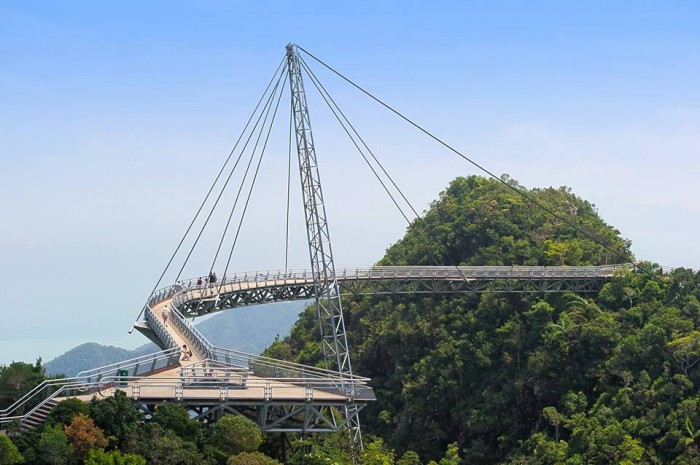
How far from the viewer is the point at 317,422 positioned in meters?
49.7

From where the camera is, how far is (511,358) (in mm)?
85750

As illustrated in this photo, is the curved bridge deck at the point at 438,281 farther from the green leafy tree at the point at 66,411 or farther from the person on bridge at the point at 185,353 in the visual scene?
the green leafy tree at the point at 66,411

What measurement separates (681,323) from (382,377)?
30.5m

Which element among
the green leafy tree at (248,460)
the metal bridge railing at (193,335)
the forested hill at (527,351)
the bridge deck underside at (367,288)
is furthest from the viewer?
the bridge deck underside at (367,288)

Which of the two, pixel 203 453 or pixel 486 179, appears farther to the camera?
pixel 486 179

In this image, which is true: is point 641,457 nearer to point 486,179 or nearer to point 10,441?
point 10,441

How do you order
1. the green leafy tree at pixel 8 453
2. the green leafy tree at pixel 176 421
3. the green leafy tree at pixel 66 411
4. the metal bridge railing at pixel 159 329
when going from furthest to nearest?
1. the metal bridge railing at pixel 159 329
2. the green leafy tree at pixel 176 421
3. the green leafy tree at pixel 66 411
4. the green leafy tree at pixel 8 453

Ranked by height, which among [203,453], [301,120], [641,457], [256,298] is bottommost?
[641,457]

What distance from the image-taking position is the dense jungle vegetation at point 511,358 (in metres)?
67.8

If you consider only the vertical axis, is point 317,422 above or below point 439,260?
below

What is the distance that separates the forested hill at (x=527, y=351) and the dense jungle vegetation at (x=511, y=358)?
0.42 ft

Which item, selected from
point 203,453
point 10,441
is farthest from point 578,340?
point 10,441

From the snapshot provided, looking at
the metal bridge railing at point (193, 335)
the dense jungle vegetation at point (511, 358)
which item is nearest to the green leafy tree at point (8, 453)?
the dense jungle vegetation at point (511, 358)

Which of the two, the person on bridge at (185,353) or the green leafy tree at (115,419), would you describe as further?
the person on bridge at (185,353)
